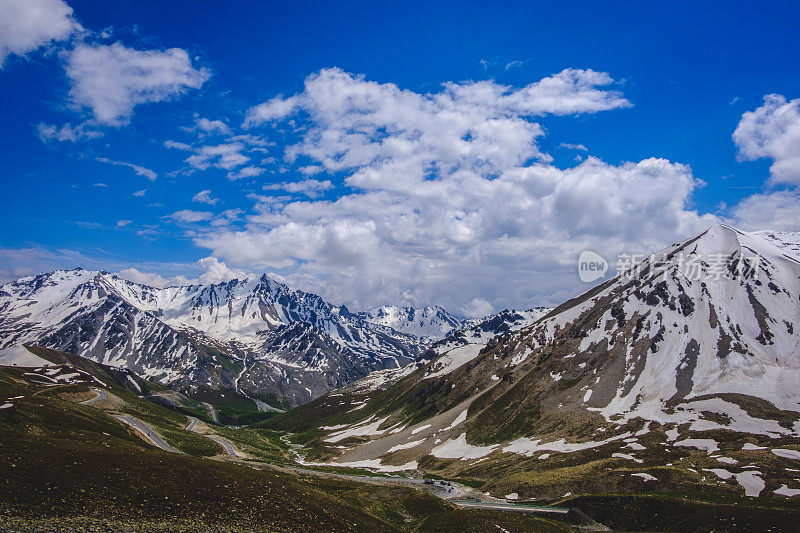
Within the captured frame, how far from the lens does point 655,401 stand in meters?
136

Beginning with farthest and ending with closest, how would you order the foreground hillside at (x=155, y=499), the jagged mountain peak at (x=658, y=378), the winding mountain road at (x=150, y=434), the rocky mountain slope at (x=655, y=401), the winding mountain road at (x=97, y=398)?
the winding mountain road at (x=97, y=398)
the jagged mountain peak at (x=658, y=378)
the rocky mountain slope at (x=655, y=401)
the winding mountain road at (x=150, y=434)
the foreground hillside at (x=155, y=499)

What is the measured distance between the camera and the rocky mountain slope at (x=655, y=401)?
296 feet

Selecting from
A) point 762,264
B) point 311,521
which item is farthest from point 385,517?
point 762,264

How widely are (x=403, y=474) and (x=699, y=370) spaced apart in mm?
106992

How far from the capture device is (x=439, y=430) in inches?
6673

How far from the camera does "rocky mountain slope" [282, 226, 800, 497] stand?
9031cm

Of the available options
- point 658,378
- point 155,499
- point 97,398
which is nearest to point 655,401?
point 658,378

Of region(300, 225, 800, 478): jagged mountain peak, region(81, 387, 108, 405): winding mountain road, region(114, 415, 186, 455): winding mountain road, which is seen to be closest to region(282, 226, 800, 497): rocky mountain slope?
region(300, 225, 800, 478): jagged mountain peak

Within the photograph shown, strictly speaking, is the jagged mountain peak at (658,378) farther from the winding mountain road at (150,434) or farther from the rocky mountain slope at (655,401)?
the winding mountain road at (150,434)

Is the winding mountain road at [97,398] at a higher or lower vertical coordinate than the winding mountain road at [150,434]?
higher

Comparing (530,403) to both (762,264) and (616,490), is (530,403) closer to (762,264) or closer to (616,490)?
(616,490)

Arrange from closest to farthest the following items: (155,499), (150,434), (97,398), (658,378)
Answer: (155,499) → (150,434) → (97,398) → (658,378)

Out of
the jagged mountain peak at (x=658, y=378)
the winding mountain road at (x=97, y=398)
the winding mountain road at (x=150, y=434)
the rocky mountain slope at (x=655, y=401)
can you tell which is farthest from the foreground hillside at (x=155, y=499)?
the winding mountain road at (x=97, y=398)

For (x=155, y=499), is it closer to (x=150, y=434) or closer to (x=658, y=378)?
(x=150, y=434)
